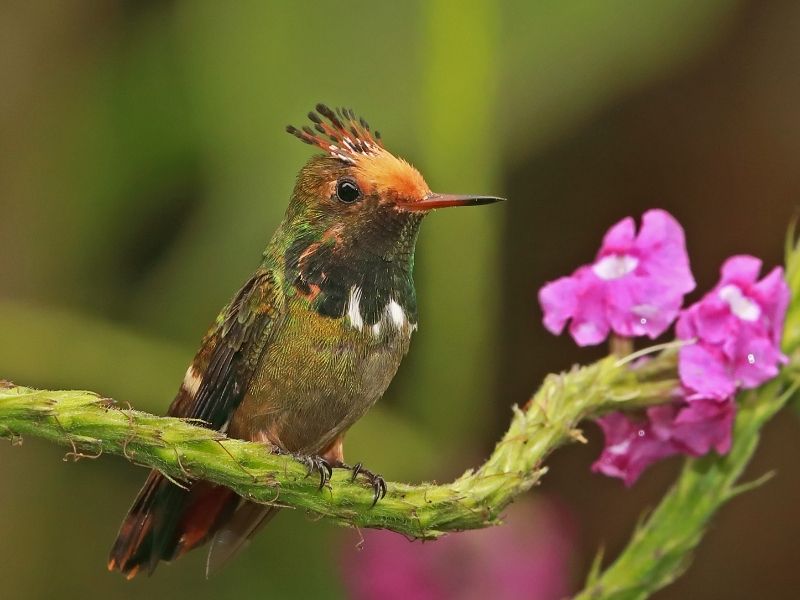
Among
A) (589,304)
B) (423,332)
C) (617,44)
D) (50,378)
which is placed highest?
(617,44)

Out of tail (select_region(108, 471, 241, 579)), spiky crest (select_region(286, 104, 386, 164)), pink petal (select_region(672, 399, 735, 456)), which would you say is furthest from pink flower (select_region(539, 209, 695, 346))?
tail (select_region(108, 471, 241, 579))

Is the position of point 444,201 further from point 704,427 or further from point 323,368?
point 704,427

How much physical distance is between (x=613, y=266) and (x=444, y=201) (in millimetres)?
466

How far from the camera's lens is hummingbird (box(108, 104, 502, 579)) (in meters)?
1.74

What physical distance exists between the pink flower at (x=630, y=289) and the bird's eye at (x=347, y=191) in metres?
0.35

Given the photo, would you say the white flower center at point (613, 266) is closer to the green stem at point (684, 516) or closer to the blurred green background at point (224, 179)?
the green stem at point (684, 516)

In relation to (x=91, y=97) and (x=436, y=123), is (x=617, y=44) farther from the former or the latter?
(x=91, y=97)

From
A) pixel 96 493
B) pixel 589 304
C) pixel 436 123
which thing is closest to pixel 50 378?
pixel 96 493

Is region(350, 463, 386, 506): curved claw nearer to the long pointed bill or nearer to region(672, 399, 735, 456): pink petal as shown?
the long pointed bill

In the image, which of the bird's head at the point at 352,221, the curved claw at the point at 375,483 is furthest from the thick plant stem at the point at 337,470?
the bird's head at the point at 352,221

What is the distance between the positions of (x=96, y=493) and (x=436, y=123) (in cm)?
161

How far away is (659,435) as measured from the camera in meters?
1.96

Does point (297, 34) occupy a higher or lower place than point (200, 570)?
higher

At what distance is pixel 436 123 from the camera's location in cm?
292
